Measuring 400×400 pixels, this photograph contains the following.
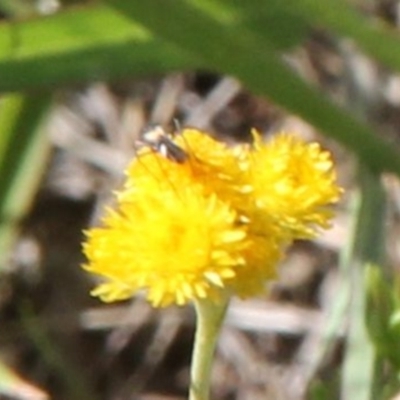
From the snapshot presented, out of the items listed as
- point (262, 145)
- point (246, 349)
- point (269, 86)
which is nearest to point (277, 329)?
point (246, 349)

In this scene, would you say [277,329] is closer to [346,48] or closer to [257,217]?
[346,48]

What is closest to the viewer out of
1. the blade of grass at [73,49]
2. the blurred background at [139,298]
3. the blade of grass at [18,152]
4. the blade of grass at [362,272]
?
the blade of grass at [362,272]

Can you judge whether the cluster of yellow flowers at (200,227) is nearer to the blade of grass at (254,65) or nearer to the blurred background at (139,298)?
the blade of grass at (254,65)

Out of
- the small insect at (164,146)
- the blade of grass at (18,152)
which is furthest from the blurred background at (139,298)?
the small insect at (164,146)

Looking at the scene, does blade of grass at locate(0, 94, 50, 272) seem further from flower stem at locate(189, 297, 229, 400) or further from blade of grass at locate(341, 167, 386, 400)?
flower stem at locate(189, 297, 229, 400)

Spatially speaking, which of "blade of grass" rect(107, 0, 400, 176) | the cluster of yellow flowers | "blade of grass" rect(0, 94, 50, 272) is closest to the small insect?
the cluster of yellow flowers

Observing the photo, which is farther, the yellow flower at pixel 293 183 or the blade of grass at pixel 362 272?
the blade of grass at pixel 362 272

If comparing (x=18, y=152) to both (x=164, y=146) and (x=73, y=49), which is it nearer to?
(x=73, y=49)
